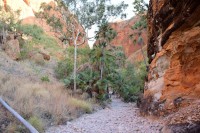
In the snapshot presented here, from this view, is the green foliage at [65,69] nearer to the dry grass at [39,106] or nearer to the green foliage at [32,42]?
the green foliage at [32,42]

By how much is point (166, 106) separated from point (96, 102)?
21.6 feet

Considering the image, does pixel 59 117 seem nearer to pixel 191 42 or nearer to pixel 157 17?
pixel 191 42

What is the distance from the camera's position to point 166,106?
999 centimetres

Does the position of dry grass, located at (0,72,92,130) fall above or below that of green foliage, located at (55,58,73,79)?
below

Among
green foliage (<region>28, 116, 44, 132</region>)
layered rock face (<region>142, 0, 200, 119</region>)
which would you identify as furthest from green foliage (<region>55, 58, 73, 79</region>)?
green foliage (<region>28, 116, 44, 132</region>)

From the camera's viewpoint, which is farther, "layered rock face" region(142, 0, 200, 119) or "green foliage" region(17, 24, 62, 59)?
"green foliage" region(17, 24, 62, 59)

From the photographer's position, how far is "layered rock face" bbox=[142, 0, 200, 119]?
9.33 m

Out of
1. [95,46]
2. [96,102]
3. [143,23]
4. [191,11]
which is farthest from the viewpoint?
[143,23]

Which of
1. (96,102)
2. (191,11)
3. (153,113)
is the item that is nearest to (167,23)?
(191,11)

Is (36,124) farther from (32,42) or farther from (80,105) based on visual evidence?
(32,42)

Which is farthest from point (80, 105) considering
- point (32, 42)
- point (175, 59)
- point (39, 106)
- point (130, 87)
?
point (32, 42)

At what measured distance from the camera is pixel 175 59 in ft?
33.7

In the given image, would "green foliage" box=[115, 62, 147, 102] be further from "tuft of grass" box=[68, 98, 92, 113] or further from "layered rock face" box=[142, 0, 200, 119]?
"layered rock face" box=[142, 0, 200, 119]

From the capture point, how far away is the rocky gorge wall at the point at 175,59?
9.31 metres
